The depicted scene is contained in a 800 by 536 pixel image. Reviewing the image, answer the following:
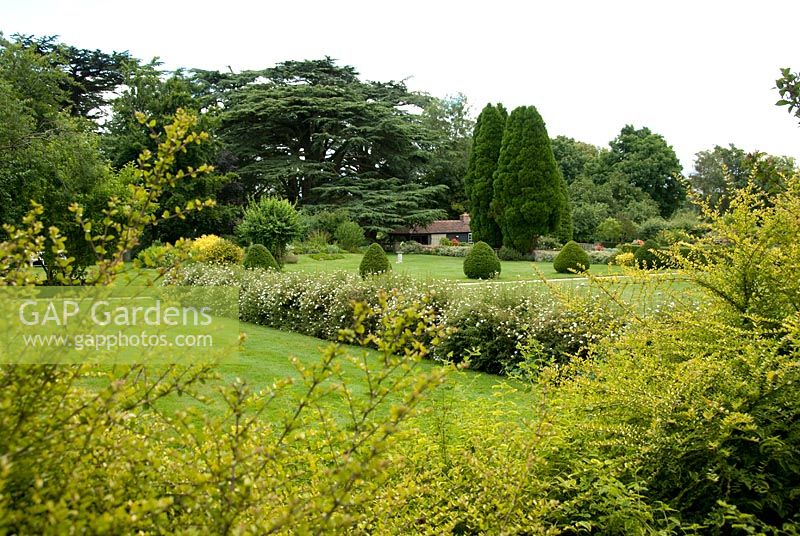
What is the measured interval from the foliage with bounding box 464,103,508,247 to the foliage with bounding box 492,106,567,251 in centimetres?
148

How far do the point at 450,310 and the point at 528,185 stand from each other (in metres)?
19.5

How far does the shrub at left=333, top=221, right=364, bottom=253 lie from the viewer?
28.0 meters

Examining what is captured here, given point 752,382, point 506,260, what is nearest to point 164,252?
point 752,382

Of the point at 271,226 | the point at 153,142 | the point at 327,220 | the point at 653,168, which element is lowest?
the point at 271,226

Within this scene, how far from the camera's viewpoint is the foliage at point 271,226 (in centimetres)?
2073

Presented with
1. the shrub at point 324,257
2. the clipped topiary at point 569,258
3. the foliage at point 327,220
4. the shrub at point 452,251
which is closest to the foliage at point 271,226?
the shrub at point 324,257

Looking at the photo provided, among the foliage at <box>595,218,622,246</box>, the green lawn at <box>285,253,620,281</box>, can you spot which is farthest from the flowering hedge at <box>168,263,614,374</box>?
the foliage at <box>595,218,622,246</box>

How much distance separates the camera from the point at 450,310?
859 centimetres

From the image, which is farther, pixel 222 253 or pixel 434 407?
pixel 222 253

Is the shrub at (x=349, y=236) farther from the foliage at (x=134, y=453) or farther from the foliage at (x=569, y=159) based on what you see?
the foliage at (x=134, y=453)

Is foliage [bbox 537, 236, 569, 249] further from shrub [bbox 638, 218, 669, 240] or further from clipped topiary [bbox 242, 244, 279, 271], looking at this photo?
clipped topiary [bbox 242, 244, 279, 271]

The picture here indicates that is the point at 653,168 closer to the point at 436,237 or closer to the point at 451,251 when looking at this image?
the point at 436,237

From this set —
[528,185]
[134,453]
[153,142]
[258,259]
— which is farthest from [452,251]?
[134,453]

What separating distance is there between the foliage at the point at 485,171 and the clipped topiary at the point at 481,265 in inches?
425
